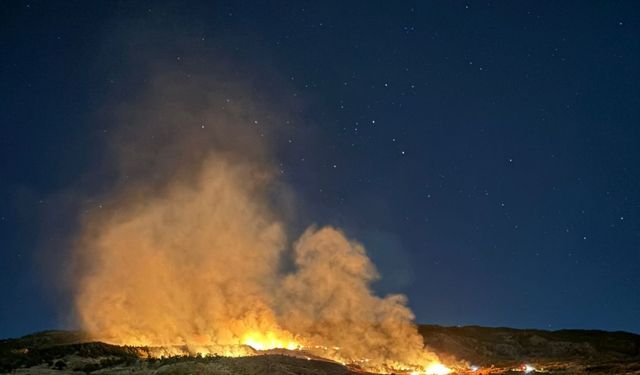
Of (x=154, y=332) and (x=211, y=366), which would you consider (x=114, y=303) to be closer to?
(x=154, y=332)

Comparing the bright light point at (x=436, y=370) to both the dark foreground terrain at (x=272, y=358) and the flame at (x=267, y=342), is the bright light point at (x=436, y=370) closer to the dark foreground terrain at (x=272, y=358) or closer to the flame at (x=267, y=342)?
the dark foreground terrain at (x=272, y=358)

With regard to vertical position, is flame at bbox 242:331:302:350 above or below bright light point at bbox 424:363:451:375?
above

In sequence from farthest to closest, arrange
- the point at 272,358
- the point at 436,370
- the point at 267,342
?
the point at 267,342
the point at 436,370
the point at 272,358

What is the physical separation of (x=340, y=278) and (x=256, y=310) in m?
11.0

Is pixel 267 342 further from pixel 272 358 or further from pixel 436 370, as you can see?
pixel 436 370

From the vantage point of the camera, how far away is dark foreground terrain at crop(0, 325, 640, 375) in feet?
120

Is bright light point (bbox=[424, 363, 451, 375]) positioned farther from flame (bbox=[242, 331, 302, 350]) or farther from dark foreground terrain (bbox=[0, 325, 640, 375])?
flame (bbox=[242, 331, 302, 350])

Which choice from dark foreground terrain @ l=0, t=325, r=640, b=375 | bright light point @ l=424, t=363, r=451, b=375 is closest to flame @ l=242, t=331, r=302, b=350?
dark foreground terrain @ l=0, t=325, r=640, b=375

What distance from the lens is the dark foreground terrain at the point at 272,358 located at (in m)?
36.5

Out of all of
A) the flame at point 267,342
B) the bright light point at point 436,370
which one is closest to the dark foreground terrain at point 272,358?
the bright light point at point 436,370

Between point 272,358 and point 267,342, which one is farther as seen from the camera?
point 267,342

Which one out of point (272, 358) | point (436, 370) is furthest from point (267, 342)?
point (436, 370)

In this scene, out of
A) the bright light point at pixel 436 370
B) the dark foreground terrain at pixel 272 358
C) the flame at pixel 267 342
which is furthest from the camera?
the flame at pixel 267 342

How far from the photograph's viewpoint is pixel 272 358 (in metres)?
41.6
